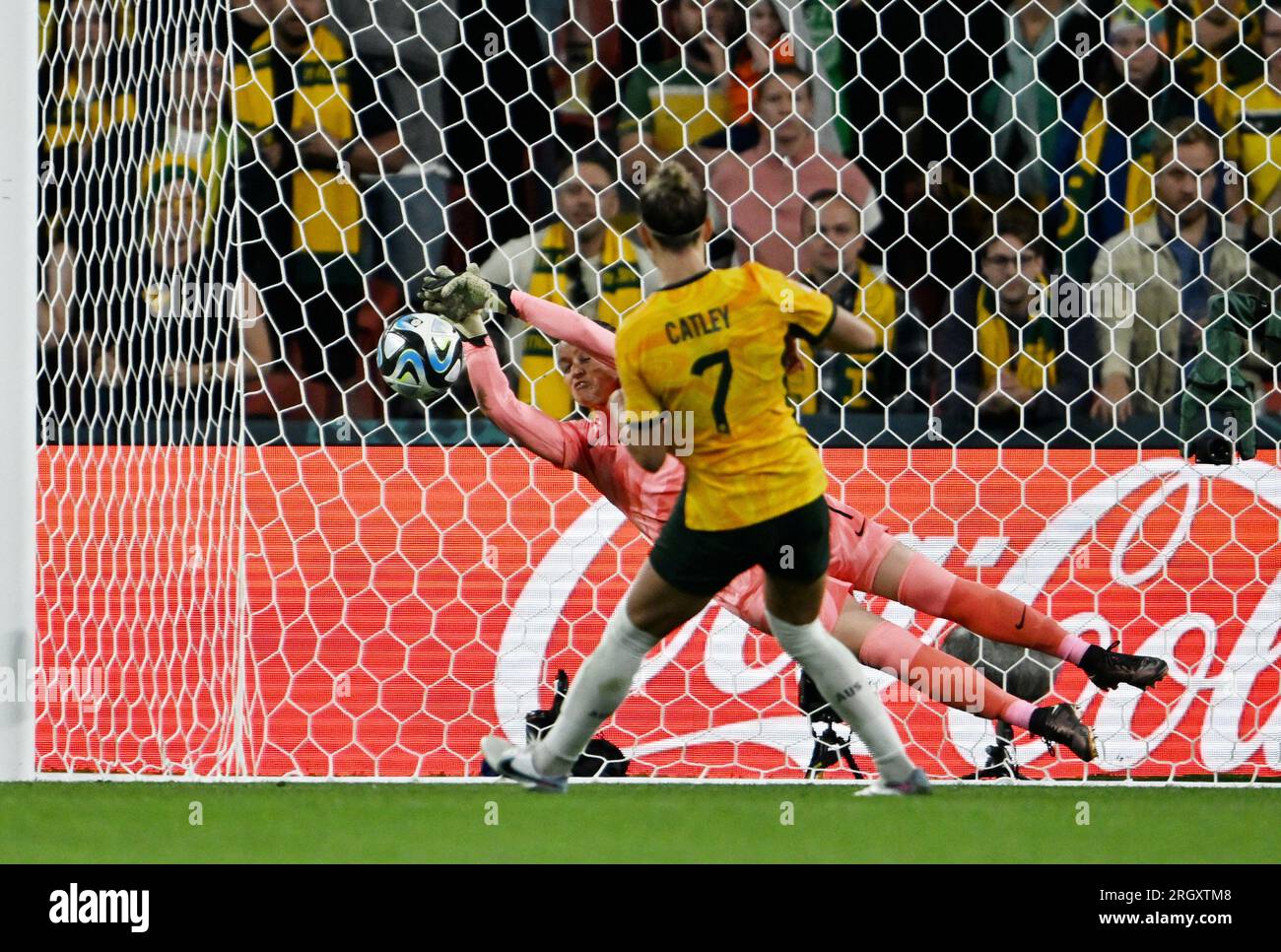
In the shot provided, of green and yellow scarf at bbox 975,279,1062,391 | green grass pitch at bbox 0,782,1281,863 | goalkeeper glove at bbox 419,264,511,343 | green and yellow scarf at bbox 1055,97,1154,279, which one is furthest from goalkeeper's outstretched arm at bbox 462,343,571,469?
green and yellow scarf at bbox 1055,97,1154,279

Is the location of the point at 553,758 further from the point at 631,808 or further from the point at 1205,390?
the point at 1205,390

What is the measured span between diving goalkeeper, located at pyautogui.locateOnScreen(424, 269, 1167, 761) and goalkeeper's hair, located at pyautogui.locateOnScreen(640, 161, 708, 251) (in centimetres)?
88

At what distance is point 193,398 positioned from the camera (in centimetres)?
582

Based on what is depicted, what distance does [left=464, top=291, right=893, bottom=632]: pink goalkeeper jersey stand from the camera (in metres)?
5.17

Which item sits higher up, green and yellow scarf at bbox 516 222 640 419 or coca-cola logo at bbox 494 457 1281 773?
green and yellow scarf at bbox 516 222 640 419

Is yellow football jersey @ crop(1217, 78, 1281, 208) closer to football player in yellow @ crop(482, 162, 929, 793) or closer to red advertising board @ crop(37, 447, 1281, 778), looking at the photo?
red advertising board @ crop(37, 447, 1281, 778)

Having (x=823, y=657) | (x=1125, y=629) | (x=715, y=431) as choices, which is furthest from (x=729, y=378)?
(x=1125, y=629)

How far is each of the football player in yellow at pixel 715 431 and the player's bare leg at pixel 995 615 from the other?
39.6 inches

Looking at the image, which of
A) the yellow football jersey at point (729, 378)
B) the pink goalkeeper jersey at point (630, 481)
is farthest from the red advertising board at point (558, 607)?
the yellow football jersey at point (729, 378)

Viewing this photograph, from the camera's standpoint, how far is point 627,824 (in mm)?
4352

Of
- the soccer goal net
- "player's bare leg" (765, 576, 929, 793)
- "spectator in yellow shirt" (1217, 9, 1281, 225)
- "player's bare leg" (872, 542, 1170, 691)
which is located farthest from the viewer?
"spectator in yellow shirt" (1217, 9, 1281, 225)

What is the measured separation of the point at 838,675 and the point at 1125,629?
1.77 meters

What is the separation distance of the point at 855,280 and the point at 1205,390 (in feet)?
3.97

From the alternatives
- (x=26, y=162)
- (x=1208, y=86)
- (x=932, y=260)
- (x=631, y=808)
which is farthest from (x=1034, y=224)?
(x=26, y=162)
